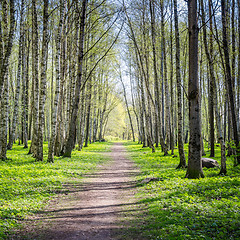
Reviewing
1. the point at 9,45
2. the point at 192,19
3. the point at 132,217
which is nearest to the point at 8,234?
A: the point at 132,217

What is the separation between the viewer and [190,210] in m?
5.41

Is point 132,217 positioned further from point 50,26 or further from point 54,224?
point 50,26

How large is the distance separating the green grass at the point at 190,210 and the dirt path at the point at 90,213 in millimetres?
560

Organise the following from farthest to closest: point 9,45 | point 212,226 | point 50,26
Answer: point 50,26, point 9,45, point 212,226

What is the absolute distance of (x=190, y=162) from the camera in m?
8.91

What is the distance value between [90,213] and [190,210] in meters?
2.57

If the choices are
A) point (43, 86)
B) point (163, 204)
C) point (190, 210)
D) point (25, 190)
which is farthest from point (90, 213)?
point (43, 86)

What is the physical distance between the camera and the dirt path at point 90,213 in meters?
4.73

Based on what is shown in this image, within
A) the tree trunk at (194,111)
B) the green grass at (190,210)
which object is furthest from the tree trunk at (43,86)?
the tree trunk at (194,111)

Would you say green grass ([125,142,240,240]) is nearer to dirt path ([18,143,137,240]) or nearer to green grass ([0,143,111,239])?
dirt path ([18,143,137,240])

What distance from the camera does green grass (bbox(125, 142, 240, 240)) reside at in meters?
4.43

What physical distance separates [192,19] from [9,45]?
9.47 m

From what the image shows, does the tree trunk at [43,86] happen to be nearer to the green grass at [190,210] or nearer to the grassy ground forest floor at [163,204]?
the grassy ground forest floor at [163,204]

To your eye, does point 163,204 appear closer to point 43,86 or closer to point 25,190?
point 25,190
